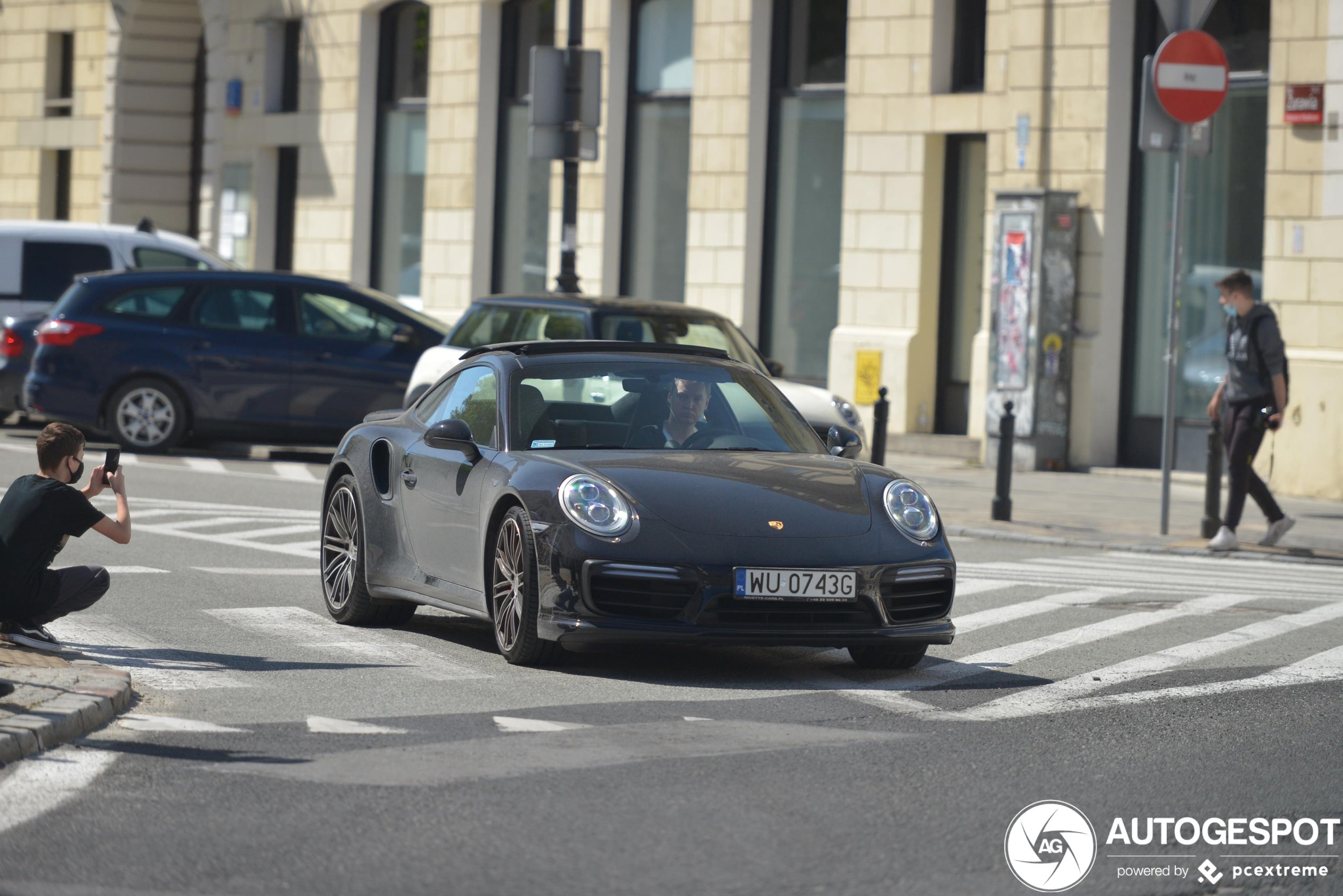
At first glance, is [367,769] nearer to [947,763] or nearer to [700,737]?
[700,737]

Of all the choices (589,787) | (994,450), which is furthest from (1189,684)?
(994,450)

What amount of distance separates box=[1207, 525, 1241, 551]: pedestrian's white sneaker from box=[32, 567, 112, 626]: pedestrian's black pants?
8214 millimetres

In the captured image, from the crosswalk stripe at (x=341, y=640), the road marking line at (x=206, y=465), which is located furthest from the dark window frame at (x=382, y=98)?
the crosswalk stripe at (x=341, y=640)

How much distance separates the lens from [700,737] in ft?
22.4

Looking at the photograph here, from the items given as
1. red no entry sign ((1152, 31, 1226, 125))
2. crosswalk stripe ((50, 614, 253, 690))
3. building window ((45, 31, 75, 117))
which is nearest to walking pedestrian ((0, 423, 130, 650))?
crosswalk stripe ((50, 614, 253, 690))

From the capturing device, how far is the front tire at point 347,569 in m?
9.55

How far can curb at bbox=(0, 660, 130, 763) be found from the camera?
6.33 meters

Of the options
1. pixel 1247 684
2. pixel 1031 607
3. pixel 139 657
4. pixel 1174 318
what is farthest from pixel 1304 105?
pixel 139 657

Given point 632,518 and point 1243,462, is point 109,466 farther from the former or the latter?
point 1243,462

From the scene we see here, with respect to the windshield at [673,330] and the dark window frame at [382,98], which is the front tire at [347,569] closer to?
the windshield at [673,330]

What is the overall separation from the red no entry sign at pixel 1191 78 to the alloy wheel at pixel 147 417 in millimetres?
9161

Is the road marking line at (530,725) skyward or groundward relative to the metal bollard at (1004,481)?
groundward

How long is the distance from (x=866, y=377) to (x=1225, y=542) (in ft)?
28.5

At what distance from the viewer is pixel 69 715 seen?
21.8 ft
